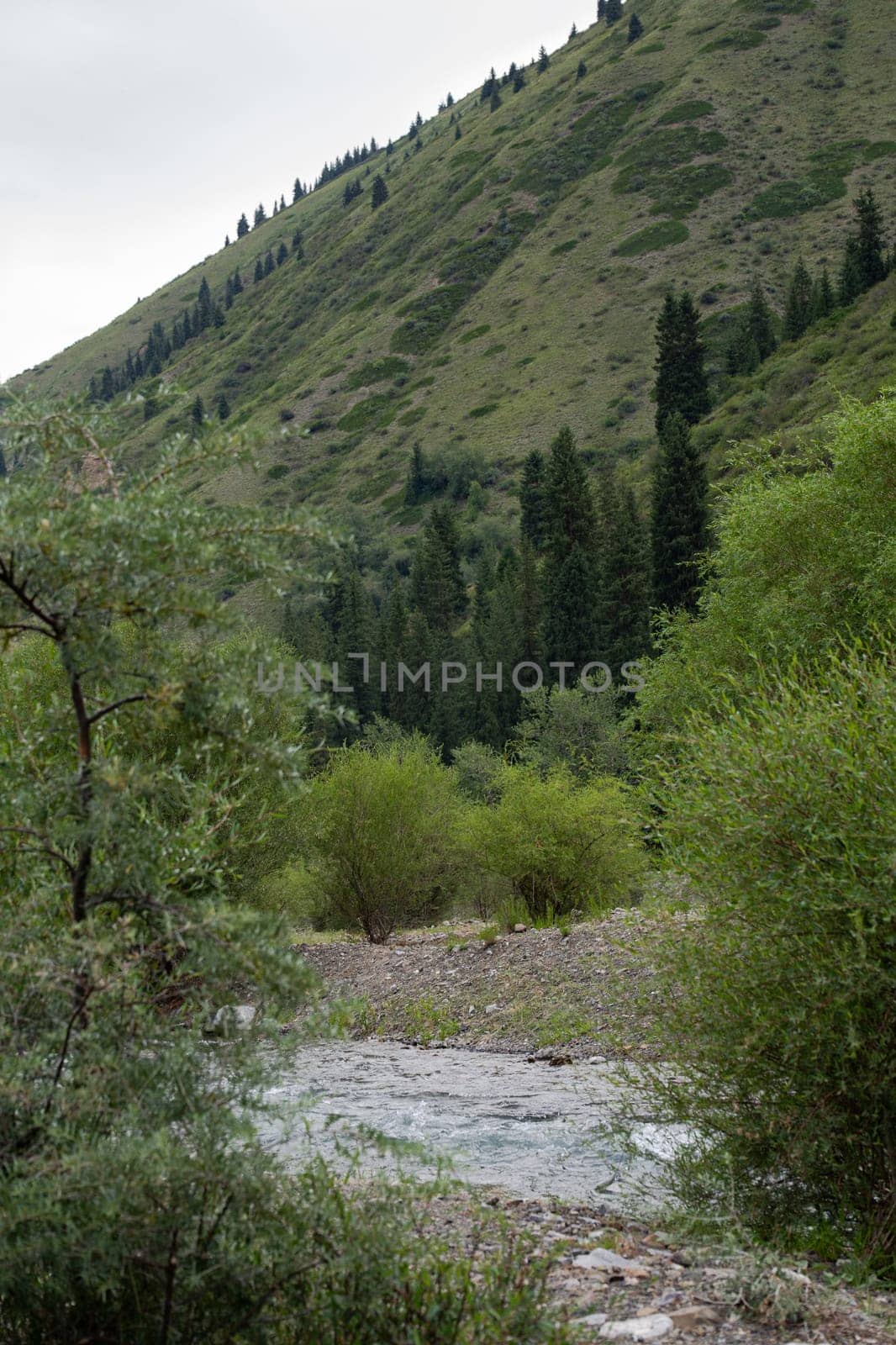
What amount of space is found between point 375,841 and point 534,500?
52827 mm

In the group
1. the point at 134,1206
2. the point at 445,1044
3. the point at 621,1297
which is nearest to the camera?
the point at 134,1206

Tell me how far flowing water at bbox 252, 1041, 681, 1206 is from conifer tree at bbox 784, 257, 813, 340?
64876mm

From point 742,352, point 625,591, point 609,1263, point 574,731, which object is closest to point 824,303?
point 742,352

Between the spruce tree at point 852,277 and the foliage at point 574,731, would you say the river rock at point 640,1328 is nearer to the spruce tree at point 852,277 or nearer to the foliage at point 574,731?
the foliage at point 574,731

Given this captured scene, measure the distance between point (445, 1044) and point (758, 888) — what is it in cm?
1223

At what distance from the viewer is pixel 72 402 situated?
16.5ft

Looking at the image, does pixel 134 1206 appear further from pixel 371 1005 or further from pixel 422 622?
pixel 422 622

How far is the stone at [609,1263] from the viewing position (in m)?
6.64

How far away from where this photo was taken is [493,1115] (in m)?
12.9

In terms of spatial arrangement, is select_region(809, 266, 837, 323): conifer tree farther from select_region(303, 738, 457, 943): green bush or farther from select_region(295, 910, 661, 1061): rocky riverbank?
select_region(295, 910, 661, 1061): rocky riverbank

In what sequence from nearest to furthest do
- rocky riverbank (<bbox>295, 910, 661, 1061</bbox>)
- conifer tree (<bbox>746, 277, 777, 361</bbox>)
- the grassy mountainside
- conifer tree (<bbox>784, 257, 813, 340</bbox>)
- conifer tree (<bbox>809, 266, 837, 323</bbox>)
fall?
rocky riverbank (<bbox>295, 910, 661, 1061</bbox>) → conifer tree (<bbox>809, 266, 837, 323</bbox>) → conifer tree (<bbox>784, 257, 813, 340</bbox>) → conifer tree (<bbox>746, 277, 777, 361</bbox>) → the grassy mountainside

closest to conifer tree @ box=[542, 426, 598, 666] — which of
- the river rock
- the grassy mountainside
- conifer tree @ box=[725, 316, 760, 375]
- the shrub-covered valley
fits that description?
the shrub-covered valley

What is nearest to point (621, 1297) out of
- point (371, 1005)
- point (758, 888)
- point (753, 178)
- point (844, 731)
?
point (758, 888)

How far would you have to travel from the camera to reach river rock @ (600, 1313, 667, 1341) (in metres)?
5.49
